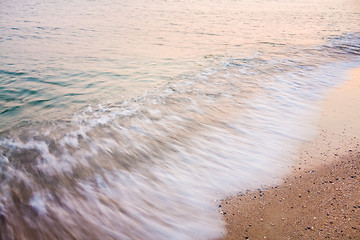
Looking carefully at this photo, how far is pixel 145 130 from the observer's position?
12.4ft

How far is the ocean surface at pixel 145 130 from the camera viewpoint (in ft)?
7.63

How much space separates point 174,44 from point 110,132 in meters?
6.40

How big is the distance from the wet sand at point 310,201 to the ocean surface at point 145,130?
16 centimetres

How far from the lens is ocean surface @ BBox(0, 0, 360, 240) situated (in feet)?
7.63

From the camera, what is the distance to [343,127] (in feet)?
11.9

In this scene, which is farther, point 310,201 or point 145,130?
point 145,130

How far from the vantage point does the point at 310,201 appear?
7.67 feet

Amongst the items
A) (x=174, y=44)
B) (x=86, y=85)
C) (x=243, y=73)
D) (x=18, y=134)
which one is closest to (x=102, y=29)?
(x=174, y=44)

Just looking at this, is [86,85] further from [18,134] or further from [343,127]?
[343,127]

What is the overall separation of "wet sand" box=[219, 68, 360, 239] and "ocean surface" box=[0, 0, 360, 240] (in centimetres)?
16

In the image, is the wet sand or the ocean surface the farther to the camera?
the ocean surface

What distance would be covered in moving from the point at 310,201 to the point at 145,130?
2.33m

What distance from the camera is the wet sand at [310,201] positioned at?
2059 mm

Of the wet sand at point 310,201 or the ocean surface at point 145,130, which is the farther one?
the ocean surface at point 145,130
